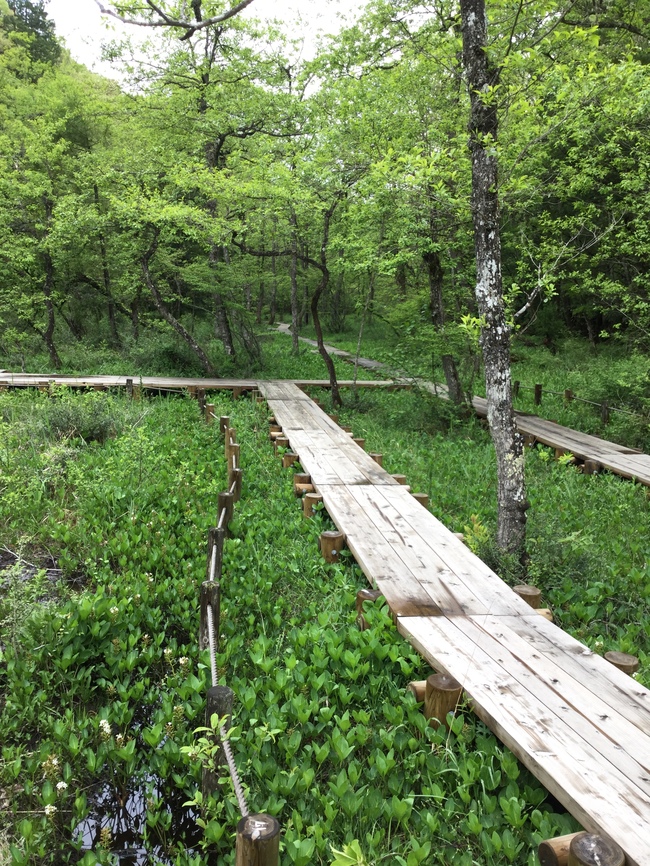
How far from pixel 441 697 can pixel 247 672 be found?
143cm

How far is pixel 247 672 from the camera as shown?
3865 millimetres

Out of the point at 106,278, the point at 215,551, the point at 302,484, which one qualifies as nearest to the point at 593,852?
the point at 215,551

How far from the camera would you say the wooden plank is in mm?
2322

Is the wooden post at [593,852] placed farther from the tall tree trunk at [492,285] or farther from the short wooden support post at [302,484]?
the short wooden support post at [302,484]

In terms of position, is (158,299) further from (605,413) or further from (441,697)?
(441,697)

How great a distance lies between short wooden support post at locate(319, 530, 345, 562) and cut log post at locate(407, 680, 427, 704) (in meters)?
1.94

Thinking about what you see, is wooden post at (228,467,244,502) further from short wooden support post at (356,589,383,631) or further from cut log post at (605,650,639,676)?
cut log post at (605,650,639,676)

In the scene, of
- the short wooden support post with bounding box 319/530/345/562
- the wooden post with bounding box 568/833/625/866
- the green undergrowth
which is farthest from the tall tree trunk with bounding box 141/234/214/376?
the wooden post with bounding box 568/833/625/866

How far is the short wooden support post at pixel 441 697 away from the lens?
10.3ft

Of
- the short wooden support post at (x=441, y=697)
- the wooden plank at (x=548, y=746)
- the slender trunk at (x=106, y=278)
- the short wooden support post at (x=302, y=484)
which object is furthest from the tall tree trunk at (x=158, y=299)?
the short wooden support post at (x=441, y=697)

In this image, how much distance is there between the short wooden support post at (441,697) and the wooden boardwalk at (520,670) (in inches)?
3.8

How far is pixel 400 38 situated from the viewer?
13234 millimetres

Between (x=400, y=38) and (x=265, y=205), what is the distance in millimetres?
5740

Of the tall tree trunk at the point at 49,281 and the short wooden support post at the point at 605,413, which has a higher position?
the tall tree trunk at the point at 49,281
